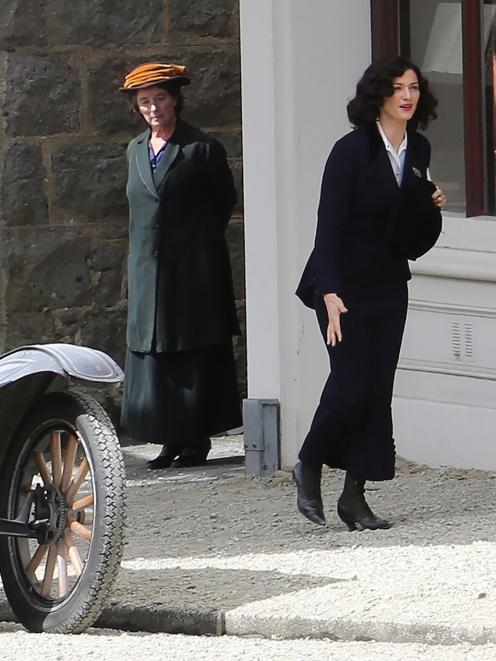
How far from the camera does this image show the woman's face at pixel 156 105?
33.6 ft

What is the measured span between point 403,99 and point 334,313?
0.85 metres

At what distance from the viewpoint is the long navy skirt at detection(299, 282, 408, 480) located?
7.86 m

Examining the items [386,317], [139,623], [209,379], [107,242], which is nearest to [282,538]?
[386,317]

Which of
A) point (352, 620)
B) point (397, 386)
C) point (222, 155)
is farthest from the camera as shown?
point (222, 155)

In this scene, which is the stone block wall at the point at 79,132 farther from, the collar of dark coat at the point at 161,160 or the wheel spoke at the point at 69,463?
the wheel spoke at the point at 69,463

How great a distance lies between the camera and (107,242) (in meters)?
11.5

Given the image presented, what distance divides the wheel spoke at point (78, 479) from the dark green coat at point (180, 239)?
3957 mm

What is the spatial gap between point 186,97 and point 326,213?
389 cm

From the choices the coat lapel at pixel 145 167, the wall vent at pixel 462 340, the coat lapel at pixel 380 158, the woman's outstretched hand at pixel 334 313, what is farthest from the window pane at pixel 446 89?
the woman's outstretched hand at pixel 334 313

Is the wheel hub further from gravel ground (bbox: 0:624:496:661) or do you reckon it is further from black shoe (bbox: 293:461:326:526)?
black shoe (bbox: 293:461:326:526)

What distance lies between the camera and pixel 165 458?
10500 mm

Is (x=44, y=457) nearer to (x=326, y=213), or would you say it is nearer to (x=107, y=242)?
(x=326, y=213)

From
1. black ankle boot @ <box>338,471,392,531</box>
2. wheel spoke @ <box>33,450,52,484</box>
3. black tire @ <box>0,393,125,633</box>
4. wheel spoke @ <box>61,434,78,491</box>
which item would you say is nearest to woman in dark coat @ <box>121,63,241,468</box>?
black ankle boot @ <box>338,471,392,531</box>

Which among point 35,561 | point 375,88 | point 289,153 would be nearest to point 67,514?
point 35,561
